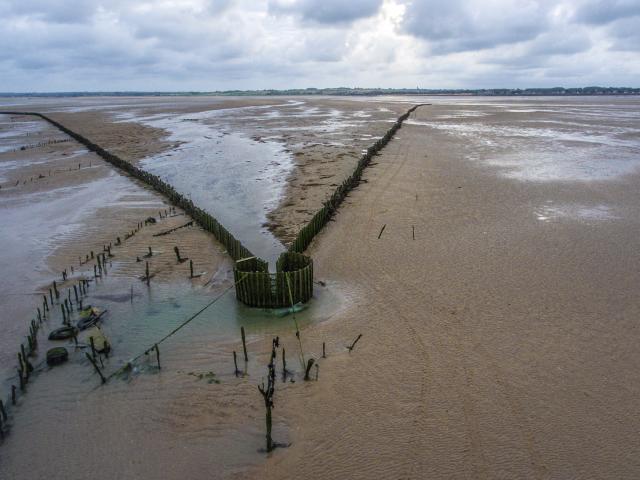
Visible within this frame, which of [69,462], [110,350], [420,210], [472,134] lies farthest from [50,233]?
[472,134]

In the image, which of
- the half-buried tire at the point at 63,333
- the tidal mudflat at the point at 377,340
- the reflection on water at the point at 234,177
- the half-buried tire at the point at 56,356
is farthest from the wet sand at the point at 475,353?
the half-buried tire at the point at 63,333

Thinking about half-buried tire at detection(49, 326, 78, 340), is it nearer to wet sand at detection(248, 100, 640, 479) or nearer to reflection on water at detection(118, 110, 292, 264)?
wet sand at detection(248, 100, 640, 479)

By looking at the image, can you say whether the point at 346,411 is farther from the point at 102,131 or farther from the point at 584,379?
the point at 102,131

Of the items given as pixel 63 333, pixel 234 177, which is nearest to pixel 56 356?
pixel 63 333

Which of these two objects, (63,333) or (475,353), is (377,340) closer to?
(475,353)

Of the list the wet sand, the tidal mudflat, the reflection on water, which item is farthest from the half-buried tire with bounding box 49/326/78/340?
the reflection on water
